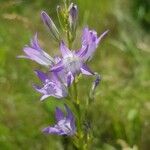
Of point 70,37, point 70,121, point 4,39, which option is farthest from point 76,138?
point 4,39

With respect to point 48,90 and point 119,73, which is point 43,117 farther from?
point 48,90

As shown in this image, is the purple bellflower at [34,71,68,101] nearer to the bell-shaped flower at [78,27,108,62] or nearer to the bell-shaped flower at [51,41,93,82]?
the bell-shaped flower at [51,41,93,82]

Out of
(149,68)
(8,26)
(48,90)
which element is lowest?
(48,90)

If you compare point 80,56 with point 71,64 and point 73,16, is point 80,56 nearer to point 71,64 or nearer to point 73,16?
point 71,64

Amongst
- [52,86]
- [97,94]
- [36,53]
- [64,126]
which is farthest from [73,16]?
[97,94]

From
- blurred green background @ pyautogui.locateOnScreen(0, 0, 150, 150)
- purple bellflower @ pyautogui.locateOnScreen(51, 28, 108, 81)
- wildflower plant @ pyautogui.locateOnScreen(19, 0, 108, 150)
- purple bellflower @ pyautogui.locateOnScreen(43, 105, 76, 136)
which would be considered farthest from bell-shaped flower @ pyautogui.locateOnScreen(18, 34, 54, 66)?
blurred green background @ pyautogui.locateOnScreen(0, 0, 150, 150)

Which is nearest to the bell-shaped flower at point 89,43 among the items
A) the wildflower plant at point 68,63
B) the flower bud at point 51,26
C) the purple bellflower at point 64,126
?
the wildflower plant at point 68,63
